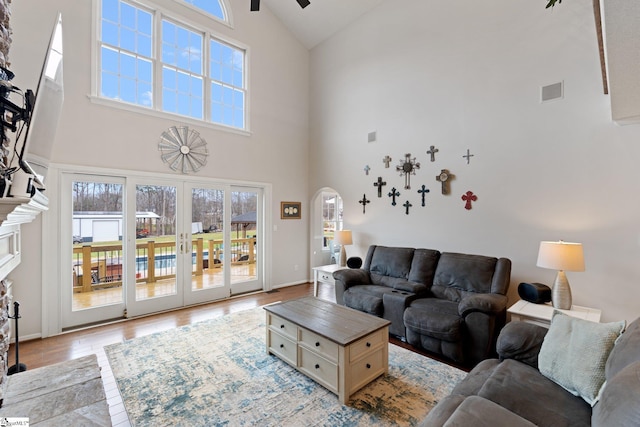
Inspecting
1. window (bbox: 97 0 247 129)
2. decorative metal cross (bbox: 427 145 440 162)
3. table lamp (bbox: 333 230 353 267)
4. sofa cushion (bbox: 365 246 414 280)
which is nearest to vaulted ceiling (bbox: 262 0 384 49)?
window (bbox: 97 0 247 129)

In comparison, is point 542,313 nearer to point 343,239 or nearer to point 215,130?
point 343,239

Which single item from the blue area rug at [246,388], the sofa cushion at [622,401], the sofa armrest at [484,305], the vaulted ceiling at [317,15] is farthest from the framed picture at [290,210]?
the sofa cushion at [622,401]

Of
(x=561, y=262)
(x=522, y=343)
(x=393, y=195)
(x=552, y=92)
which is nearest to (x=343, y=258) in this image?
(x=393, y=195)

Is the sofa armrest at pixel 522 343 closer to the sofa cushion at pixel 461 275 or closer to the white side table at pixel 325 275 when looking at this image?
the sofa cushion at pixel 461 275

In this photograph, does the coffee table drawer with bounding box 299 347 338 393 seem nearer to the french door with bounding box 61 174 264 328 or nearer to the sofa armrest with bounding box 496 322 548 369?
the sofa armrest with bounding box 496 322 548 369

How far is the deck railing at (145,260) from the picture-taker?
12.8ft

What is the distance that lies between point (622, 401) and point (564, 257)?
6.69ft

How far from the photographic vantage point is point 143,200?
4.29m

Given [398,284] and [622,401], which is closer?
[622,401]

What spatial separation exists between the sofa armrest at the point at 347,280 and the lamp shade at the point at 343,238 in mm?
845

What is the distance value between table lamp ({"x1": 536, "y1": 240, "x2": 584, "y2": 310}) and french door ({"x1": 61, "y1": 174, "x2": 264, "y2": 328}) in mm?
4477

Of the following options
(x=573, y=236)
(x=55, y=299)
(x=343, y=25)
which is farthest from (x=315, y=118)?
(x=55, y=299)

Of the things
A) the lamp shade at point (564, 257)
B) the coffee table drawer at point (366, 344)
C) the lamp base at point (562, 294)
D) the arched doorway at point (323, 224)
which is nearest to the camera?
the coffee table drawer at point (366, 344)

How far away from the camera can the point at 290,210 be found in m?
5.99
